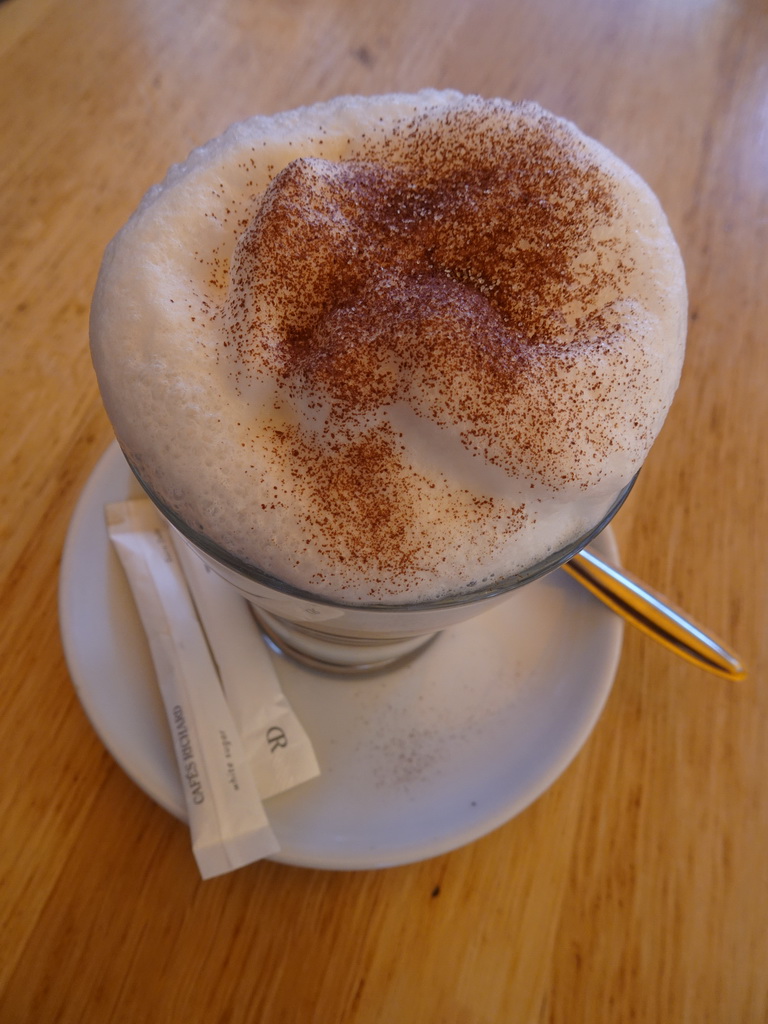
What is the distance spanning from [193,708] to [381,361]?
429 mm

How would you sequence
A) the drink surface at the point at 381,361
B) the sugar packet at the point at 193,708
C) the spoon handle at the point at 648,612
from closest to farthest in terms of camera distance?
the drink surface at the point at 381,361 → the sugar packet at the point at 193,708 → the spoon handle at the point at 648,612

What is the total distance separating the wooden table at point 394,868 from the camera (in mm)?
695

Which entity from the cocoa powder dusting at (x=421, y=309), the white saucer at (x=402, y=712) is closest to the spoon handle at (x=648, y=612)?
the white saucer at (x=402, y=712)

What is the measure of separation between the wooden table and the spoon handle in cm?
7

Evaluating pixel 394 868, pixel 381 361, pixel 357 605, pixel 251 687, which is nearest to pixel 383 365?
pixel 381 361

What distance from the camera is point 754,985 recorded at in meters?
0.73

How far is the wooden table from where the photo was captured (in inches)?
27.4

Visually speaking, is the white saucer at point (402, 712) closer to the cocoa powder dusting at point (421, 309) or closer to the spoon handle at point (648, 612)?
the spoon handle at point (648, 612)

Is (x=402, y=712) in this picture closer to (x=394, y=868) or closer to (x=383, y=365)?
(x=394, y=868)

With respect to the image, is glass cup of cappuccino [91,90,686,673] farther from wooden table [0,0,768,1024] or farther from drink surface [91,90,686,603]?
wooden table [0,0,768,1024]

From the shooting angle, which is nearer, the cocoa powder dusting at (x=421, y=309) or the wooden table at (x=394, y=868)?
the cocoa powder dusting at (x=421, y=309)

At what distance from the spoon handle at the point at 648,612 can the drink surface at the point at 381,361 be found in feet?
0.96

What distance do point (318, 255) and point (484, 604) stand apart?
0.32 metres

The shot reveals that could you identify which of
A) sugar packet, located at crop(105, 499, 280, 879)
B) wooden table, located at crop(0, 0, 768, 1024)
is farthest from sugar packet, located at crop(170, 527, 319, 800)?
wooden table, located at crop(0, 0, 768, 1024)
